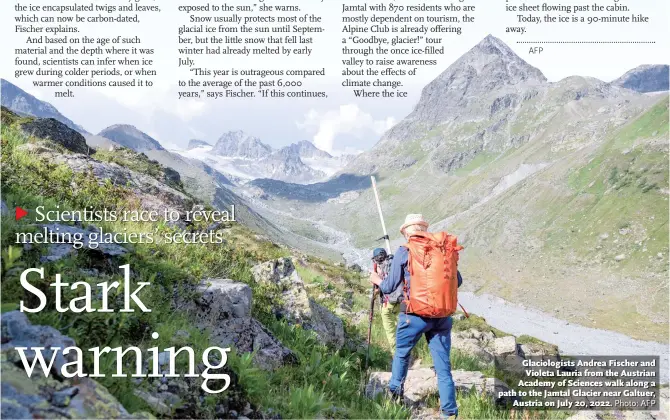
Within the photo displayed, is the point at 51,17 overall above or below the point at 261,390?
above

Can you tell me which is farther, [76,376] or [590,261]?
[590,261]

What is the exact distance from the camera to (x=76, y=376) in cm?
365

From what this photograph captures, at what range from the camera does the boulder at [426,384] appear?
24.3 feet

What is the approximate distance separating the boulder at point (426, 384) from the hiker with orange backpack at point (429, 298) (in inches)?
21.2

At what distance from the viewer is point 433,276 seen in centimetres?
645

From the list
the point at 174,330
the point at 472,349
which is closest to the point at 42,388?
the point at 174,330

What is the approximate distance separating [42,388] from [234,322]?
342cm

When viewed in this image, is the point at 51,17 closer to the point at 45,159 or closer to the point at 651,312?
the point at 45,159

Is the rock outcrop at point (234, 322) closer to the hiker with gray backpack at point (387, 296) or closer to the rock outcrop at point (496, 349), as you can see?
the hiker with gray backpack at point (387, 296)

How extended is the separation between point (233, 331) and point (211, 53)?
11.5 m

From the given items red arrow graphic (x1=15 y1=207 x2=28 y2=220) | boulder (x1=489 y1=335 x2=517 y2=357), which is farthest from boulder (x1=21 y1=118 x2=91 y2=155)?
boulder (x1=489 y1=335 x2=517 y2=357)

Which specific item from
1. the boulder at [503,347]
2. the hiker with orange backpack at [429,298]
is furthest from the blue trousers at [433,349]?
the boulder at [503,347]

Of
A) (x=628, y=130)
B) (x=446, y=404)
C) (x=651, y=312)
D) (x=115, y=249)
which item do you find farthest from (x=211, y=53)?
(x=628, y=130)

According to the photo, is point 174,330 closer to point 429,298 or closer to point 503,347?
point 429,298
